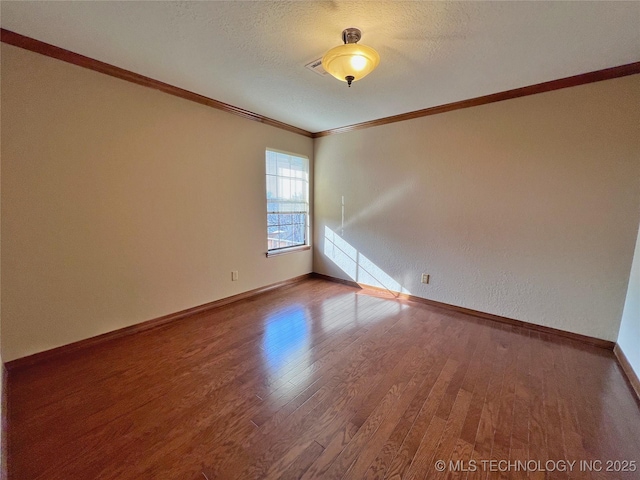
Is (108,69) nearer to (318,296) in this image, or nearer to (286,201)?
(286,201)

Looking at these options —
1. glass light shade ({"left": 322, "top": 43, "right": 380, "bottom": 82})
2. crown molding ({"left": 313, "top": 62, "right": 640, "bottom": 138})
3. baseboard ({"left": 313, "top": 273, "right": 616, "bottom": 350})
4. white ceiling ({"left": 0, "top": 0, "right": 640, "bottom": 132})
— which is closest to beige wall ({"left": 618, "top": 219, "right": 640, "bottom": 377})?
baseboard ({"left": 313, "top": 273, "right": 616, "bottom": 350})

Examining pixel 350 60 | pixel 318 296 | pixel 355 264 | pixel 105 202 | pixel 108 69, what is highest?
pixel 108 69

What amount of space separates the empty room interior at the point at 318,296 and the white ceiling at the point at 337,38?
2 centimetres

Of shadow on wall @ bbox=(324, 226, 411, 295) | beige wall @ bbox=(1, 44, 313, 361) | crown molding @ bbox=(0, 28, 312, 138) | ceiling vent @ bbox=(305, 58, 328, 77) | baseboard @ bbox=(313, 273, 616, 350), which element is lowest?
baseboard @ bbox=(313, 273, 616, 350)

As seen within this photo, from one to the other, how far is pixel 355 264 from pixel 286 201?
1468 millimetres

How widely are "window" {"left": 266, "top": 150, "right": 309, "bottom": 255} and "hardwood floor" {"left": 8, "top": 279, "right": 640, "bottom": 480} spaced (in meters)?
1.72

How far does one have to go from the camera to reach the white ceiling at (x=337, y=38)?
159cm

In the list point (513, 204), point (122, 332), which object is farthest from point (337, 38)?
point (122, 332)

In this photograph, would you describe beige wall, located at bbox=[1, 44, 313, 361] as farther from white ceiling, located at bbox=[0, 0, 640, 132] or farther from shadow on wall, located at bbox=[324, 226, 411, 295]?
shadow on wall, located at bbox=[324, 226, 411, 295]

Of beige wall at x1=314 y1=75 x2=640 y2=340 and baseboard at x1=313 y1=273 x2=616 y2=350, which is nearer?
beige wall at x1=314 y1=75 x2=640 y2=340

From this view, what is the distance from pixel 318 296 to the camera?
3670mm

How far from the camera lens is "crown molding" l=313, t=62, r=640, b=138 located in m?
2.16

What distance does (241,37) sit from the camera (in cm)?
186

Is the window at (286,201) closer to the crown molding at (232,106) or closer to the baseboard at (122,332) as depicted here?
the crown molding at (232,106)
